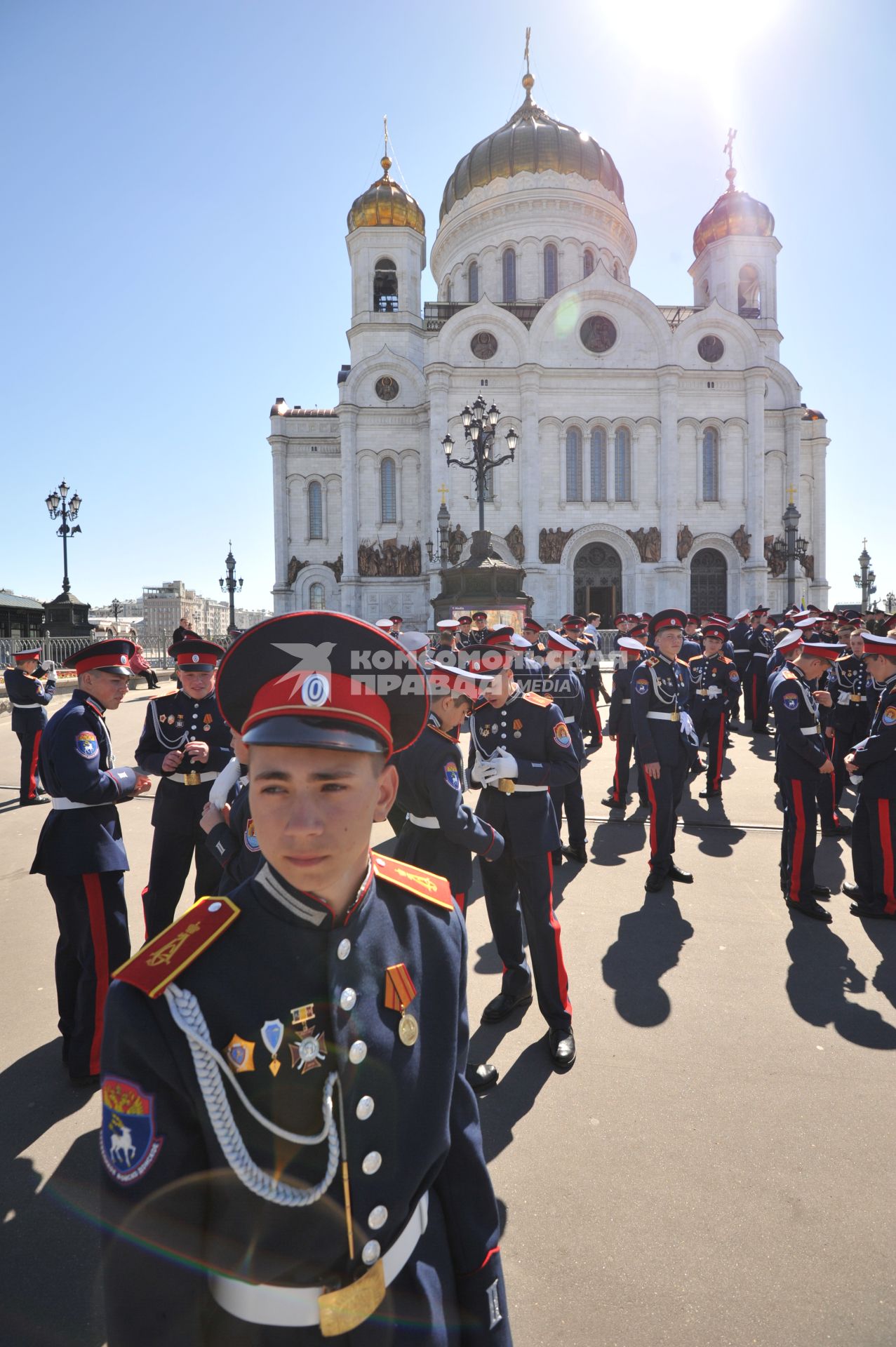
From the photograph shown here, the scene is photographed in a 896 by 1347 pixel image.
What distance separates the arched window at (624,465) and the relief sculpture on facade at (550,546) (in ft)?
11.6

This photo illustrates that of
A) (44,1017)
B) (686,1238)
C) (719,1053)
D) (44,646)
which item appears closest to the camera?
(686,1238)

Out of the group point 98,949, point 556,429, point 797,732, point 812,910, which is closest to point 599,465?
point 556,429

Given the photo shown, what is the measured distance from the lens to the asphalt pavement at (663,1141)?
216 cm

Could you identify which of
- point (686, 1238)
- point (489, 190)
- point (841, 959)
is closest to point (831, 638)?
point (841, 959)

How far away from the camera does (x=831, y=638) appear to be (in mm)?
10664

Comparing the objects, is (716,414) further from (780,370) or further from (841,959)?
(841,959)

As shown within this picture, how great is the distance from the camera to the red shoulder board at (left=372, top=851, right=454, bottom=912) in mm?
1451

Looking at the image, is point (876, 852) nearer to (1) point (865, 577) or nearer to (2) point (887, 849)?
Result: (2) point (887, 849)

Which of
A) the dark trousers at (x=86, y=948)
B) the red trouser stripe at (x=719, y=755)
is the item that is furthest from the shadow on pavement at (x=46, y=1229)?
the red trouser stripe at (x=719, y=755)

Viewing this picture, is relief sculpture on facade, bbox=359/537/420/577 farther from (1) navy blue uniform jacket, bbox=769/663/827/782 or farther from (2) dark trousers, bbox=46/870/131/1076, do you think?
(2) dark trousers, bbox=46/870/131/1076

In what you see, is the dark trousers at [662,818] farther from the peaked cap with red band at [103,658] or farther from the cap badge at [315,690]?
the cap badge at [315,690]

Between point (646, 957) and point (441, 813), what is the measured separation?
2.16 metres

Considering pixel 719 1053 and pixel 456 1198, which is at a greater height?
pixel 456 1198

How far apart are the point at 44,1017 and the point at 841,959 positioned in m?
4.92
